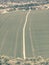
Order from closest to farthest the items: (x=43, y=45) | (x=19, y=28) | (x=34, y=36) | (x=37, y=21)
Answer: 1. (x=43, y=45)
2. (x=34, y=36)
3. (x=19, y=28)
4. (x=37, y=21)

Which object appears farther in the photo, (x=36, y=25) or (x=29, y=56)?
(x=36, y=25)

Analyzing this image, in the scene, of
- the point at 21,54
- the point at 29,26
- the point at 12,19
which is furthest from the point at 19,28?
the point at 21,54

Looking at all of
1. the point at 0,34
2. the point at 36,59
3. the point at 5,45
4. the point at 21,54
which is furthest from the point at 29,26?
the point at 36,59

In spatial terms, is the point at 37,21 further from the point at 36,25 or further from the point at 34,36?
the point at 34,36

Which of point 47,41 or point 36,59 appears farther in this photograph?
point 47,41

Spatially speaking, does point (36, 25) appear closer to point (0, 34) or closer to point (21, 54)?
point (0, 34)

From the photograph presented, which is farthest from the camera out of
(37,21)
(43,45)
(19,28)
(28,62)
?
(37,21)
